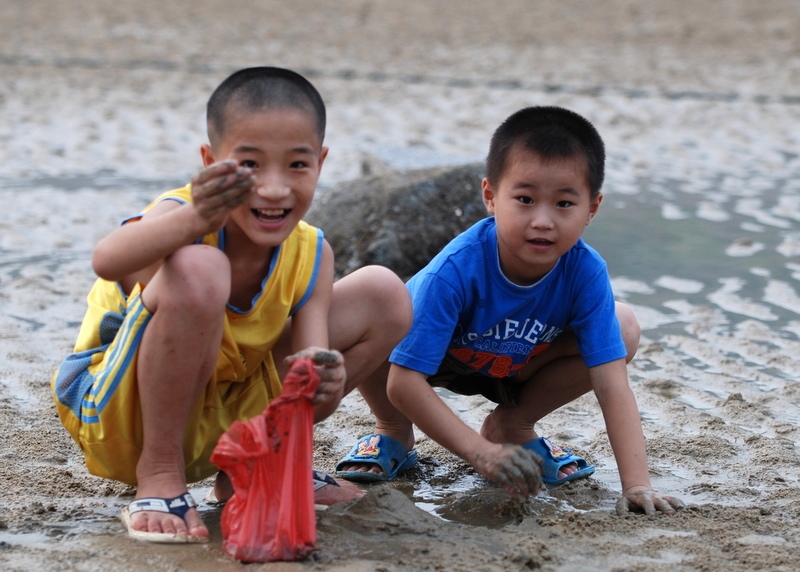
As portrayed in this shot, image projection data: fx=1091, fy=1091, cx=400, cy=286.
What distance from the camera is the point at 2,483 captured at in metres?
2.85

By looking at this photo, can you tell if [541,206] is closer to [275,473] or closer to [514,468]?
[514,468]

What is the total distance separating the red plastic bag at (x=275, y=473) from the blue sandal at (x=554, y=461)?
946 millimetres

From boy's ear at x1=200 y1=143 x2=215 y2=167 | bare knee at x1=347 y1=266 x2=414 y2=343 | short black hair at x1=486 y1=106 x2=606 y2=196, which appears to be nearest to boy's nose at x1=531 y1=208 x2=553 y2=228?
short black hair at x1=486 y1=106 x2=606 y2=196

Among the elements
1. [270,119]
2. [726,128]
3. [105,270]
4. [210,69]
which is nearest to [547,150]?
[270,119]

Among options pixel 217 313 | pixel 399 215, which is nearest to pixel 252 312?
pixel 217 313

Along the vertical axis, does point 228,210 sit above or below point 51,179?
above

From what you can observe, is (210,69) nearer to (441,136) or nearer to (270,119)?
(441,136)

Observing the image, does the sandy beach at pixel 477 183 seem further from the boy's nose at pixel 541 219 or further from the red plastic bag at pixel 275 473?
the boy's nose at pixel 541 219

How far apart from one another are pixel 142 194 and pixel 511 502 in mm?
4521

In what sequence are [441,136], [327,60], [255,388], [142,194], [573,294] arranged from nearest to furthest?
1. [255,388]
2. [573,294]
3. [142,194]
4. [441,136]
5. [327,60]

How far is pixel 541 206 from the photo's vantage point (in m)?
2.89

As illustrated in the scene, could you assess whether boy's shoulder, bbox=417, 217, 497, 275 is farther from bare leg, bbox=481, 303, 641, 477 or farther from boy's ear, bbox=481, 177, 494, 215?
bare leg, bbox=481, 303, 641, 477

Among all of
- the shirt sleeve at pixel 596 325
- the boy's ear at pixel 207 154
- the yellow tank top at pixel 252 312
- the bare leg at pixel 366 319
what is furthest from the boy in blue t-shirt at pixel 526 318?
the boy's ear at pixel 207 154

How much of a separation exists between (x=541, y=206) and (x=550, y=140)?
18 cm
